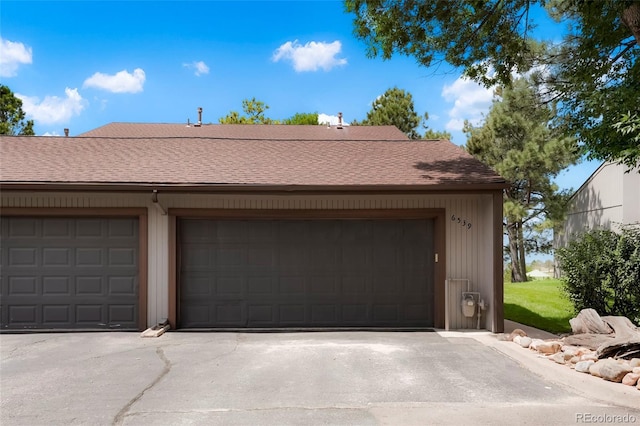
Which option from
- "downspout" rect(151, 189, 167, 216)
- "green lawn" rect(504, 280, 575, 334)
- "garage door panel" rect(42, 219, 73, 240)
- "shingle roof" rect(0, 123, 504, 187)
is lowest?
"green lawn" rect(504, 280, 575, 334)

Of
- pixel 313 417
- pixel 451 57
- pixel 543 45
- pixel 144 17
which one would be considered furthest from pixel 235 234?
pixel 144 17

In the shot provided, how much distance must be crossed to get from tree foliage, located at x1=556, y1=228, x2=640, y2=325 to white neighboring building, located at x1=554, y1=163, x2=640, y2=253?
5766 mm

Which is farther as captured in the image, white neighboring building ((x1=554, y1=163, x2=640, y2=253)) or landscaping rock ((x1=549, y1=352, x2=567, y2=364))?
white neighboring building ((x1=554, y1=163, x2=640, y2=253))

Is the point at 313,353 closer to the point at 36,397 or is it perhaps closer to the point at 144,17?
the point at 36,397

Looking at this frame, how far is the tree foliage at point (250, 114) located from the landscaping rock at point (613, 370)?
86.0 ft

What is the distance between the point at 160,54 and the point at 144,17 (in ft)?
10.7

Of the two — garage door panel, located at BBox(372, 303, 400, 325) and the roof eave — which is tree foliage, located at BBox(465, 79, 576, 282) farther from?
garage door panel, located at BBox(372, 303, 400, 325)

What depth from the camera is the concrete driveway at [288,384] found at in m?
4.11

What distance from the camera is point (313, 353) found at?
6520 millimetres

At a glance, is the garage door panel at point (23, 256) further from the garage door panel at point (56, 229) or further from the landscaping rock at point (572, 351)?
the landscaping rock at point (572, 351)

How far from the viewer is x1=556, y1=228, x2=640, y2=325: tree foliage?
7.39 meters

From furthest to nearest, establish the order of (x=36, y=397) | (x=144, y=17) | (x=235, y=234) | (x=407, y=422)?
(x=144, y=17) < (x=235, y=234) < (x=36, y=397) < (x=407, y=422)

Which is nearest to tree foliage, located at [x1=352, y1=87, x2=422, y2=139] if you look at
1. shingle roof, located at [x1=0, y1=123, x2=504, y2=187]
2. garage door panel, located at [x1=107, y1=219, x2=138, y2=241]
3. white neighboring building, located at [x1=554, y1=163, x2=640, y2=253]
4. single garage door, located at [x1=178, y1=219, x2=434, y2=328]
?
white neighboring building, located at [x1=554, y1=163, x2=640, y2=253]

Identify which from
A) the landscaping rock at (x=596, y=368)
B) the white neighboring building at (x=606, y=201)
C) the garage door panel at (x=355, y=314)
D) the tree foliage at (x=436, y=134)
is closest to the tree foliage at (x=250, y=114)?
the tree foliage at (x=436, y=134)
